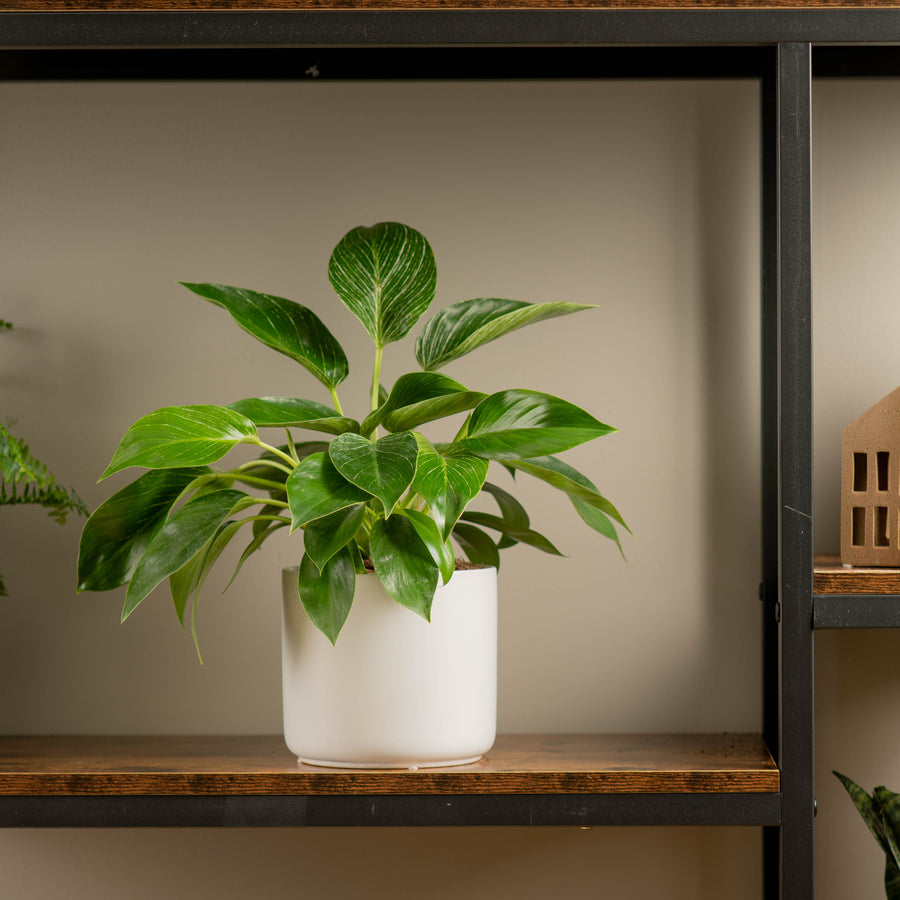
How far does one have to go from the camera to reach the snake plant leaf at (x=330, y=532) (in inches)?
32.9

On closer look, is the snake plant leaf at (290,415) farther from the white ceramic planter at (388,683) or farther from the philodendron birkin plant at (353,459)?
the white ceramic planter at (388,683)

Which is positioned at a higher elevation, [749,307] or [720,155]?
[720,155]

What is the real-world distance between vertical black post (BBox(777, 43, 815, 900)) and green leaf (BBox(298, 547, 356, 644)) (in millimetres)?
416

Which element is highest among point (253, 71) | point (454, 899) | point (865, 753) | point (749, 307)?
point (253, 71)

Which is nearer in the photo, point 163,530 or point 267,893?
point 163,530

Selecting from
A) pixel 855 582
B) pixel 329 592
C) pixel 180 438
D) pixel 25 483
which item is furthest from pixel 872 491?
pixel 25 483

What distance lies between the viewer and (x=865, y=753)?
1.18 m

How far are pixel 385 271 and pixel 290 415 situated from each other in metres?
0.17

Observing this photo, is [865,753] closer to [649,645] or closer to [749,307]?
[649,645]

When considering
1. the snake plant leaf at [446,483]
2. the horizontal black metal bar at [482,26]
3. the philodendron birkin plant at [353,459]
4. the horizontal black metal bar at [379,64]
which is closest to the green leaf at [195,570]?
the philodendron birkin plant at [353,459]

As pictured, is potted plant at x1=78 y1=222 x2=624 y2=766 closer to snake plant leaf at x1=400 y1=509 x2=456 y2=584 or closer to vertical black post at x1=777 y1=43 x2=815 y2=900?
snake plant leaf at x1=400 y1=509 x2=456 y2=584

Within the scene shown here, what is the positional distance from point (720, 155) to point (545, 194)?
0.23 meters

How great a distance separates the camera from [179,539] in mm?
877

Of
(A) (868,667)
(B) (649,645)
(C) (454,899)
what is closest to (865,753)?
(A) (868,667)
